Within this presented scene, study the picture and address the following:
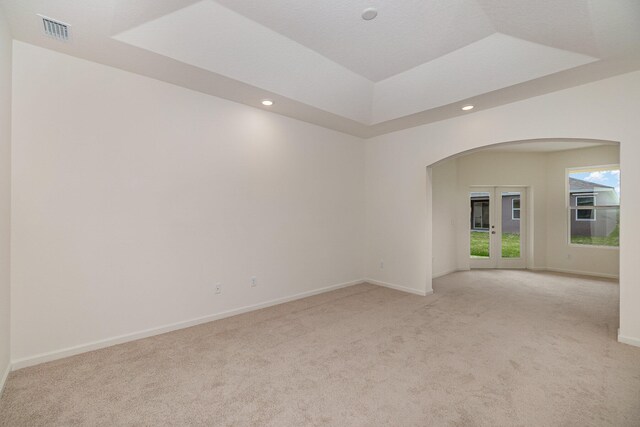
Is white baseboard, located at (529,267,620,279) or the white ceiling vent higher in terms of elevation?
the white ceiling vent

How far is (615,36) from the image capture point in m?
2.40

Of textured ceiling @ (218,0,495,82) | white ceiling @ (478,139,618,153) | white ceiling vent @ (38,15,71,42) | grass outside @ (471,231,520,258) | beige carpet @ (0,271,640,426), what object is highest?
A: textured ceiling @ (218,0,495,82)

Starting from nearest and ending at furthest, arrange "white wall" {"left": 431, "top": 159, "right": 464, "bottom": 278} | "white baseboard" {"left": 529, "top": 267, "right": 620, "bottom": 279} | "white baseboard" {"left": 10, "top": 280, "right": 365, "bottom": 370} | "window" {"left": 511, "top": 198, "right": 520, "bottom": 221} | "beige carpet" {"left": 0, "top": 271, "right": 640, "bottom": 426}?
"beige carpet" {"left": 0, "top": 271, "right": 640, "bottom": 426}
"white baseboard" {"left": 10, "top": 280, "right": 365, "bottom": 370}
"white baseboard" {"left": 529, "top": 267, "right": 620, "bottom": 279}
"white wall" {"left": 431, "top": 159, "right": 464, "bottom": 278}
"window" {"left": 511, "top": 198, "right": 520, "bottom": 221}

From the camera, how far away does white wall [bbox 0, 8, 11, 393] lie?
2.17 metres

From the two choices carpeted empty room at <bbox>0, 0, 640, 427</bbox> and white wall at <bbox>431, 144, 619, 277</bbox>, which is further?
white wall at <bbox>431, 144, 619, 277</bbox>

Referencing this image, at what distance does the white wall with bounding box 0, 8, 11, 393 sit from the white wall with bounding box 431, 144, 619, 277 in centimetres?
629

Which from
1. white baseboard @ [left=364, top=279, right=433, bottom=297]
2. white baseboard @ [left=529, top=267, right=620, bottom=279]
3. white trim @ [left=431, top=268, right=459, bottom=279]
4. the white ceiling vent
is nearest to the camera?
the white ceiling vent

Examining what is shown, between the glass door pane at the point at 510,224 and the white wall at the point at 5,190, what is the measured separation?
8.48 meters

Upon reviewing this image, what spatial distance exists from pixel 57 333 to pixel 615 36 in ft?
18.1

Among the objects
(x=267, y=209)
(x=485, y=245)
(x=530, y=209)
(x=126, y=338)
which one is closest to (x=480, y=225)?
(x=485, y=245)

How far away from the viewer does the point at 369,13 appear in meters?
2.64

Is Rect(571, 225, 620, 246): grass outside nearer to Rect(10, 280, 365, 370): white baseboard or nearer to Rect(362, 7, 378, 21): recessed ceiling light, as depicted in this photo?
Rect(10, 280, 365, 370): white baseboard

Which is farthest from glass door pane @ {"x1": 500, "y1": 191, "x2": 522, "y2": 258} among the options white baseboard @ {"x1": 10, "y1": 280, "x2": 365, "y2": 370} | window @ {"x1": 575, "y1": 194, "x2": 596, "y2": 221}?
white baseboard @ {"x1": 10, "y1": 280, "x2": 365, "y2": 370}

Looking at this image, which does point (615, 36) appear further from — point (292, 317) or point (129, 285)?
point (129, 285)
